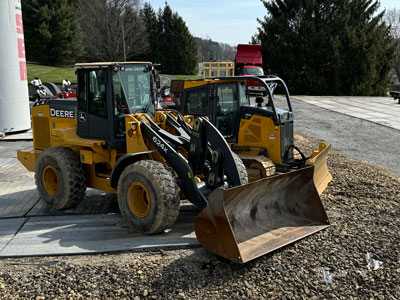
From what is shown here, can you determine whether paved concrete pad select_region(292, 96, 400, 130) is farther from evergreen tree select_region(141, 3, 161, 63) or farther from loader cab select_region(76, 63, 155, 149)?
evergreen tree select_region(141, 3, 161, 63)

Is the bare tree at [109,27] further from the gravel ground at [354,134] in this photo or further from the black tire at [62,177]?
the black tire at [62,177]

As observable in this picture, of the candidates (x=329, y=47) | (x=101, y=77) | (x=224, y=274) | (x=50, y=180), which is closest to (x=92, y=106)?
(x=101, y=77)

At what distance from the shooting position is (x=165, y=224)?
6.05 meters

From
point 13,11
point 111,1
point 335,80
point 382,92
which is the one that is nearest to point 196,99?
point 13,11

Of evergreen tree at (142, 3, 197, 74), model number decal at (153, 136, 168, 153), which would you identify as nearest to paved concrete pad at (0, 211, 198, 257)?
model number decal at (153, 136, 168, 153)

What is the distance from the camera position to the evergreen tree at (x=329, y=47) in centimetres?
3369

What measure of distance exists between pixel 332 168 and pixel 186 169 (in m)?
5.41

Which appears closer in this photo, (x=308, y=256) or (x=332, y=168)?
(x=308, y=256)

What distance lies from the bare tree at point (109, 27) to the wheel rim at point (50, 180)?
103 ft

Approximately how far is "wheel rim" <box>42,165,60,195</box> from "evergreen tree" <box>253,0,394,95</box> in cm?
2954

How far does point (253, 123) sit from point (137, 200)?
3919mm

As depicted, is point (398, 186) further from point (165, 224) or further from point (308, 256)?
point (165, 224)

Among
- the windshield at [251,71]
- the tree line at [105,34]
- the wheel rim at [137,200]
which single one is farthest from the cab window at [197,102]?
the tree line at [105,34]

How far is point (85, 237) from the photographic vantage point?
634cm
